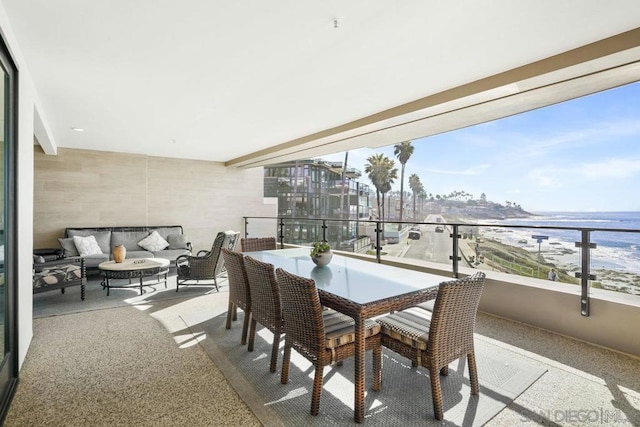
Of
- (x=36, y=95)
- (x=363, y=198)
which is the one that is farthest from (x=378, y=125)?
(x=363, y=198)

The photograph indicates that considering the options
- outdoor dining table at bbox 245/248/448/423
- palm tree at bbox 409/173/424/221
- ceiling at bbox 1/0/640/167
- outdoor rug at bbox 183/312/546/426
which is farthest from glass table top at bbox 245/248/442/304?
palm tree at bbox 409/173/424/221

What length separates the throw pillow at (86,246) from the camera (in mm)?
5902

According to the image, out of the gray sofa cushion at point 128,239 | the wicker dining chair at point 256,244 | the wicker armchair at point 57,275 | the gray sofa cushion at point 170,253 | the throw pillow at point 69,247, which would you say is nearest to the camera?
the wicker armchair at point 57,275

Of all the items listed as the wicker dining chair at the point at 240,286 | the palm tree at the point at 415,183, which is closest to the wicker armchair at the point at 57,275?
the wicker dining chair at the point at 240,286

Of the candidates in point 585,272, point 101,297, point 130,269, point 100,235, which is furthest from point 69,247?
point 585,272

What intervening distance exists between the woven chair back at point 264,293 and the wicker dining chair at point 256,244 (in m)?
1.77

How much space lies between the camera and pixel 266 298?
2580 millimetres

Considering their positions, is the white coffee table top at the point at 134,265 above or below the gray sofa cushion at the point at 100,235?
below

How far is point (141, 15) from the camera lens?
2049mm

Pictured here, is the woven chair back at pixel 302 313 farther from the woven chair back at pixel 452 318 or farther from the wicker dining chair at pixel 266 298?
the woven chair back at pixel 452 318

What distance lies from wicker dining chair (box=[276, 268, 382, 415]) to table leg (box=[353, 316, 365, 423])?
0.16 m

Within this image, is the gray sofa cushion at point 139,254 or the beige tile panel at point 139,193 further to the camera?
the beige tile panel at point 139,193

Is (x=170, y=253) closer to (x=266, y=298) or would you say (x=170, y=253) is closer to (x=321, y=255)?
(x=321, y=255)

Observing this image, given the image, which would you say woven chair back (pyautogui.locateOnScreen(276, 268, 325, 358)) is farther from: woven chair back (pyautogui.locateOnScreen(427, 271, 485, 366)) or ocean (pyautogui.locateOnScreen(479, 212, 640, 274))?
ocean (pyautogui.locateOnScreen(479, 212, 640, 274))
